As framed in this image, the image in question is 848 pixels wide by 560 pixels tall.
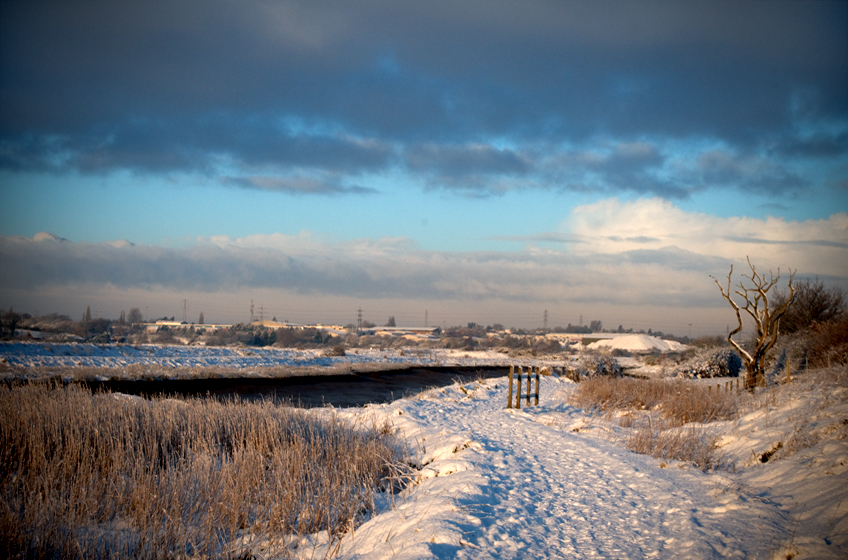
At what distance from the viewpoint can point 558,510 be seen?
230 inches

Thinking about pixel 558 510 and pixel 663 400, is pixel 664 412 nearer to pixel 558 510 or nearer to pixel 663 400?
pixel 663 400

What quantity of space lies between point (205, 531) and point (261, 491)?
3.97ft

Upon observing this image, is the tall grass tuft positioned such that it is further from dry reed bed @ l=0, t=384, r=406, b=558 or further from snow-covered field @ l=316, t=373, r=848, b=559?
dry reed bed @ l=0, t=384, r=406, b=558

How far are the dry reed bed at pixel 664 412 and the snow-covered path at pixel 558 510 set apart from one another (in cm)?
66

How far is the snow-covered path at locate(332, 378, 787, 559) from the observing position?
4754 millimetres

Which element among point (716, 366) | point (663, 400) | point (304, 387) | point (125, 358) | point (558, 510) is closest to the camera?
point (558, 510)

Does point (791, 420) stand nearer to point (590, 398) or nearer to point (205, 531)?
point (590, 398)

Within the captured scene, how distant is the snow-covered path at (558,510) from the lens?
475 cm

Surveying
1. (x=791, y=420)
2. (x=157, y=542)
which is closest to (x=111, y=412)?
(x=157, y=542)

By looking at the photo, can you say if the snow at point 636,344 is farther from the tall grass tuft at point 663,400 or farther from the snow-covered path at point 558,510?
the snow-covered path at point 558,510

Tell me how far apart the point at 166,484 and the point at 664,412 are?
12344 millimetres

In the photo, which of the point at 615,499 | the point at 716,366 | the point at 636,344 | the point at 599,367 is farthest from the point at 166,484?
the point at 636,344

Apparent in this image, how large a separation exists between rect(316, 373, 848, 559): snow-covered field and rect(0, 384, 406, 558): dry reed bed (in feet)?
2.82

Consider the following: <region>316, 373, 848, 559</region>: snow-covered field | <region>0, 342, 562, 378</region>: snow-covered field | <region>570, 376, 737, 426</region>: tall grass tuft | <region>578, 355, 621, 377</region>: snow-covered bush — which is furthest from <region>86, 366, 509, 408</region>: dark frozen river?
<region>316, 373, 848, 559</region>: snow-covered field
